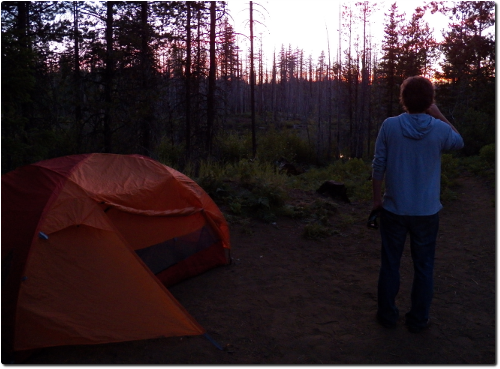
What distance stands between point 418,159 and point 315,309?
1967 millimetres

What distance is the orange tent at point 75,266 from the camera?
346 cm

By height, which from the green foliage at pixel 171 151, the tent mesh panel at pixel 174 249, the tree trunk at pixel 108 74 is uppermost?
the tree trunk at pixel 108 74

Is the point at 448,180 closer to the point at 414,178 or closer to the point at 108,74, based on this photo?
the point at 414,178

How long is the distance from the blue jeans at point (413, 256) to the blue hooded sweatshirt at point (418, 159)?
0.11m

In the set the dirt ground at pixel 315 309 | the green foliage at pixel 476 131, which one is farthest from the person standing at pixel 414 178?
the green foliage at pixel 476 131

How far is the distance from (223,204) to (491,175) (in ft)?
27.7

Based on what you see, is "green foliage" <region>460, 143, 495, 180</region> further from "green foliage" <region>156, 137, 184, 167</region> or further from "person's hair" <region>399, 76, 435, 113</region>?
"green foliage" <region>156, 137, 184, 167</region>

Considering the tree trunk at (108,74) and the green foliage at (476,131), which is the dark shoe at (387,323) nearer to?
the tree trunk at (108,74)

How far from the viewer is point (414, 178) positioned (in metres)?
3.71

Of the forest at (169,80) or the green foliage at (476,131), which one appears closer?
the forest at (169,80)

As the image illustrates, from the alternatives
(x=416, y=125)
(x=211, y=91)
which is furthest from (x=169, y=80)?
(x=416, y=125)

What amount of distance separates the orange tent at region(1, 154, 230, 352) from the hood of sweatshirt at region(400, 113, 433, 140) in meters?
2.53

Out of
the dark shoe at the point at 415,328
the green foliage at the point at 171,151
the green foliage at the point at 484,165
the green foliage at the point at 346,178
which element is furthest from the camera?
the green foliage at the point at 171,151

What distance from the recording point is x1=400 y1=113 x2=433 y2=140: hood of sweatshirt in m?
3.68
